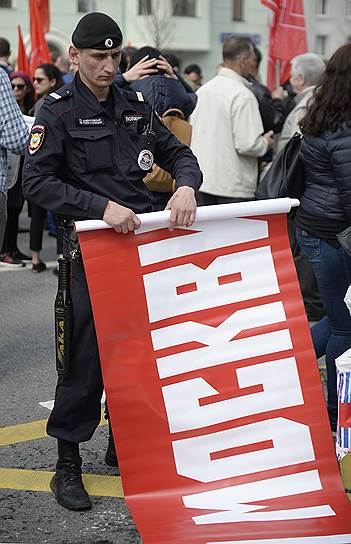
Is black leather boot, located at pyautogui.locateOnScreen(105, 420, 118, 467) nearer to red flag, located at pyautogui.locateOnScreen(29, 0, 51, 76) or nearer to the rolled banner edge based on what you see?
the rolled banner edge

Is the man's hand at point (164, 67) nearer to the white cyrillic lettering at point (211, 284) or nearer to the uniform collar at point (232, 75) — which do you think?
the uniform collar at point (232, 75)

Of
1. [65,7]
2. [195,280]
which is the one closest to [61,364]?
[195,280]

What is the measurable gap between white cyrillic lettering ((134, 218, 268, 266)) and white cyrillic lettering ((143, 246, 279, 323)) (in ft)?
0.17

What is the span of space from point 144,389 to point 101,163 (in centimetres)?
88

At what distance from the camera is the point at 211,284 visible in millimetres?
3756

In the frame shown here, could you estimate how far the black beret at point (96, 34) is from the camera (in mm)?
3668

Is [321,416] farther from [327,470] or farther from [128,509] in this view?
[128,509]

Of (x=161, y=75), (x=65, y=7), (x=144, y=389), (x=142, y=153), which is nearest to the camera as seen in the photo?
(x=144, y=389)

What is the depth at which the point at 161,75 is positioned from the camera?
18.5ft

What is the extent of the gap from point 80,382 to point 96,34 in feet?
4.42

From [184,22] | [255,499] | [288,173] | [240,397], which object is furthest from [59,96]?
[184,22]

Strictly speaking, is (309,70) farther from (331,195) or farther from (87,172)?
(87,172)

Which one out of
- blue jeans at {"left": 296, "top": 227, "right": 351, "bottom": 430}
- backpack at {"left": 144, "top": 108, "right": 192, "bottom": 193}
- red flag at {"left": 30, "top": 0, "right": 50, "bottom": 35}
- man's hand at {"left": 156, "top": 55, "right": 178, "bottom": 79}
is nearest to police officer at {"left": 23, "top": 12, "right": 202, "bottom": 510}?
blue jeans at {"left": 296, "top": 227, "right": 351, "bottom": 430}

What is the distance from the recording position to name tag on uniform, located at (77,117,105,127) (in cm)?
375
